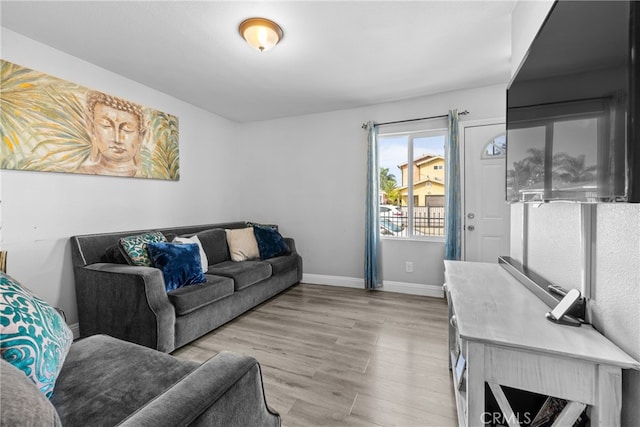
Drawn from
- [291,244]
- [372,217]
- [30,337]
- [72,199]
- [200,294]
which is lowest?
[200,294]

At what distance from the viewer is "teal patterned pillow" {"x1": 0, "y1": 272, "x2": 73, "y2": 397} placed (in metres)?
0.77

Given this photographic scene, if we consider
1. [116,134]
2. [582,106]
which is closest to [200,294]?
[116,134]

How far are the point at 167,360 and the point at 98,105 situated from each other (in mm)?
2680

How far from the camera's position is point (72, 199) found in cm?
247

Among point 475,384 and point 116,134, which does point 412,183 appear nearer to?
point 475,384

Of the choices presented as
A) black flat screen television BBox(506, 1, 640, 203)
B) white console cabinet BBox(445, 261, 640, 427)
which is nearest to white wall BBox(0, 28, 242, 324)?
white console cabinet BBox(445, 261, 640, 427)

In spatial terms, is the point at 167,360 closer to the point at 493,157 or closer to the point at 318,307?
the point at 318,307

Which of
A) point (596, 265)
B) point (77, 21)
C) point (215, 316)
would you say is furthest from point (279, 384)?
point (77, 21)

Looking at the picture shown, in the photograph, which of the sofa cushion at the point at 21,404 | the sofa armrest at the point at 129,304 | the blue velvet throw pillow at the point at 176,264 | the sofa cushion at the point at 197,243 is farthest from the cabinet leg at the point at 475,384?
the sofa cushion at the point at 197,243

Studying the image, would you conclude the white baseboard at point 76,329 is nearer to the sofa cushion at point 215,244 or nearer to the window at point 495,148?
the sofa cushion at point 215,244

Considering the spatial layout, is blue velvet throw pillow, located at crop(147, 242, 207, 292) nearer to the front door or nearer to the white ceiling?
the white ceiling

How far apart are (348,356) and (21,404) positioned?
201cm

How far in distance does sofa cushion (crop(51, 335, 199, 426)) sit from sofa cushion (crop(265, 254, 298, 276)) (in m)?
2.10

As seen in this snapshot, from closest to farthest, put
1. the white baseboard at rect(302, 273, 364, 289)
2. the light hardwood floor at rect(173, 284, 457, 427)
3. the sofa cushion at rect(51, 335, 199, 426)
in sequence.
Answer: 1. the sofa cushion at rect(51, 335, 199, 426)
2. the light hardwood floor at rect(173, 284, 457, 427)
3. the white baseboard at rect(302, 273, 364, 289)
